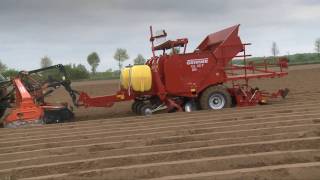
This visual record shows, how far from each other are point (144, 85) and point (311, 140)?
7.28m

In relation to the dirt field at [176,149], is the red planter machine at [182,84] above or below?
above

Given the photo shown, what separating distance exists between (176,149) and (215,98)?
6.97m

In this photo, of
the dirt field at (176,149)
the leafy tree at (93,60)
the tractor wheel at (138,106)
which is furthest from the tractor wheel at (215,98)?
the leafy tree at (93,60)

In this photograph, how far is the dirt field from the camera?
6.56 m

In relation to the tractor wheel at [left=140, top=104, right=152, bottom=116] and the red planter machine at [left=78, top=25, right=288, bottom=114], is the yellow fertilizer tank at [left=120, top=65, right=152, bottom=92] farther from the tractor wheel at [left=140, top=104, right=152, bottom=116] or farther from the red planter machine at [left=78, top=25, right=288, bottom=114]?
the tractor wheel at [left=140, top=104, right=152, bottom=116]

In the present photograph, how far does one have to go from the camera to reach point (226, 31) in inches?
601

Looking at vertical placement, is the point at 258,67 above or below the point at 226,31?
below

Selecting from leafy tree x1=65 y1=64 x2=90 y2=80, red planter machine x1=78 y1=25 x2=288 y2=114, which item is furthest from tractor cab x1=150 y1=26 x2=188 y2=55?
leafy tree x1=65 y1=64 x2=90 y2=80

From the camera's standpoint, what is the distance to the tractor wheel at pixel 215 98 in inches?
574

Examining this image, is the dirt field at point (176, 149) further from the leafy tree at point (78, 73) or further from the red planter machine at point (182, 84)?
the leafy tree at point (78, 73)

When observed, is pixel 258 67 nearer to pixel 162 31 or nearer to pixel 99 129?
pixel 162 31

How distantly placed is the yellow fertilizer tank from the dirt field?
269cm

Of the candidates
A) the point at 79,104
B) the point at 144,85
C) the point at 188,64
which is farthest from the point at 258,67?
the point at 79,104

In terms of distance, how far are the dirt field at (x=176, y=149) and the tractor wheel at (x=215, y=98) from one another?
265cm
